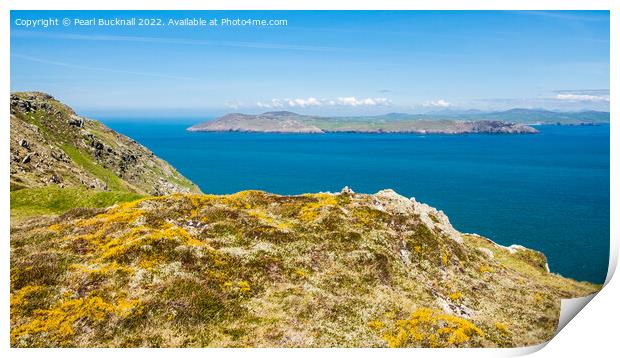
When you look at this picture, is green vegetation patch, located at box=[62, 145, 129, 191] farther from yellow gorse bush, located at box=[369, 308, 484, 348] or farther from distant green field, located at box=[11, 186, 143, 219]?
yellow gorse bush, located at box=[369, 308, 484, 348]

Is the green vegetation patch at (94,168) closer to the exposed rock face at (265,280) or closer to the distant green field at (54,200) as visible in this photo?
the distant green field at (54,200)

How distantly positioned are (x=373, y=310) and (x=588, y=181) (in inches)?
8253

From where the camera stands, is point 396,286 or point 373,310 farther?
point 396,286

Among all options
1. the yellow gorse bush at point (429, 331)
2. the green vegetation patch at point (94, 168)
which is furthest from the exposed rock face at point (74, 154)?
the yellow gorse bush at point (429, 331)

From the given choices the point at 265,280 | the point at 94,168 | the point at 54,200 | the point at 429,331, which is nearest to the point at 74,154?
the point at 94,168

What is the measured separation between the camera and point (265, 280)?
30406 millimetres

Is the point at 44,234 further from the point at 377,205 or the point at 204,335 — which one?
the point at 377,205

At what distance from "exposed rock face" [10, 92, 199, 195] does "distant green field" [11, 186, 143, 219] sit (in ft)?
81.6

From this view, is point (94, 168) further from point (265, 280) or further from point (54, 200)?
point (265, 280)

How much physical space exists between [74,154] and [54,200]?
98.9 meters

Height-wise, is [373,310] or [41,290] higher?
[41,290]

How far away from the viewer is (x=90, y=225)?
3622 cm
